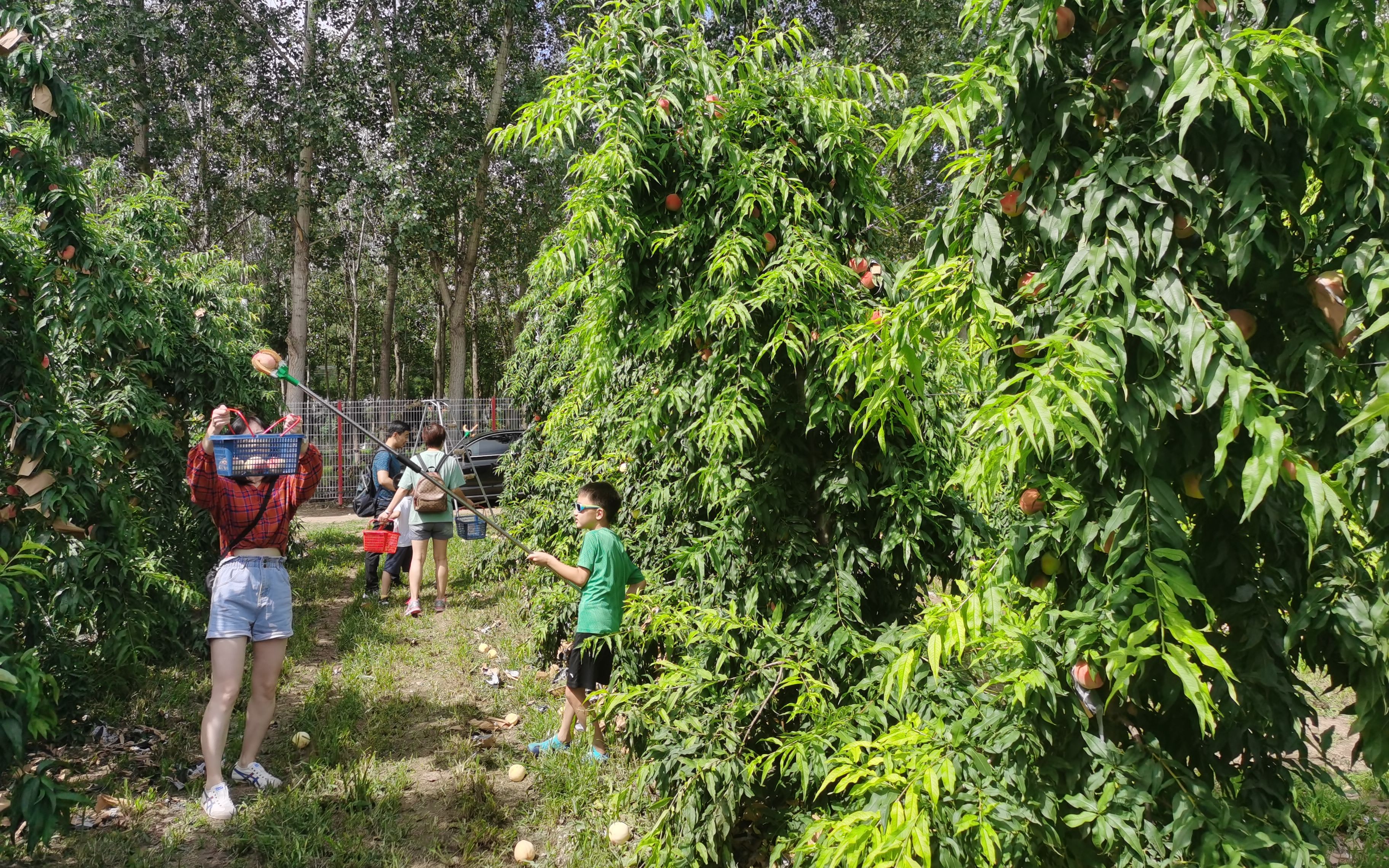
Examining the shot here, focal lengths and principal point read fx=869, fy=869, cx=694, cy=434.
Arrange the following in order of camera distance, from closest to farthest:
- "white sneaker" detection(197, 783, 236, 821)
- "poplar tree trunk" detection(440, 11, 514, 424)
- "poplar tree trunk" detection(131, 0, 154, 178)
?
"white sneaker" detection(197, 783, 236, 821), "poplar tree trunk" detection(131, 0, 154, 178), "poplar tree trunk" detection(440, 11, 514, 424)

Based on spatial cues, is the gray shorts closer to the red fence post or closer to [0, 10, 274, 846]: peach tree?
[0, 10, 274, 846]: peach tree

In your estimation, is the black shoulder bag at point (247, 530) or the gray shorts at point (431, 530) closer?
the black shoulder bag at point (247, 530)

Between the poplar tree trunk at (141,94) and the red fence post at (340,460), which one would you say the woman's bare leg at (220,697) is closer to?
the red fence post at (340,460)

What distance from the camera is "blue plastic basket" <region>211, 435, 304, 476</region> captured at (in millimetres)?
4035

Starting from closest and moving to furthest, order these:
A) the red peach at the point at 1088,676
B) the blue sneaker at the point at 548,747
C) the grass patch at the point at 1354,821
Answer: the red peach at the point at 1088,676, the grass patch at the point at 1354,821, the blue sneaker at the point at 548,747

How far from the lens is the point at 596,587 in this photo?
4.46 metres

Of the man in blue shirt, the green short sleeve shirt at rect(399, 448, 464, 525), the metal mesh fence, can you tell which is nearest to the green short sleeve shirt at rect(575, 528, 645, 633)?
the green short sleeve shirt at rect(399, 448, 464, 525)

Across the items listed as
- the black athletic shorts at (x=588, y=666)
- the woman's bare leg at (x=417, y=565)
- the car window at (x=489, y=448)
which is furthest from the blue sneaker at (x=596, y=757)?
the car window at (x=489, y=448)

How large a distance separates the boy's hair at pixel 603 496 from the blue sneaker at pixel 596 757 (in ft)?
3.93

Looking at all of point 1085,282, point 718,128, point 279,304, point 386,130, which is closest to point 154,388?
point 718,128

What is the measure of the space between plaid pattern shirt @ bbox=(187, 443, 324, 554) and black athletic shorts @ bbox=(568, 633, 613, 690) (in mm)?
1547

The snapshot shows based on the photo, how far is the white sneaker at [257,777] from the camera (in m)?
4.31

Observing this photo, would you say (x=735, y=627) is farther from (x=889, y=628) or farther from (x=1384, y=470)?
(x=1384, y=470)

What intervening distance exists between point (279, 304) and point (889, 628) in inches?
1477
